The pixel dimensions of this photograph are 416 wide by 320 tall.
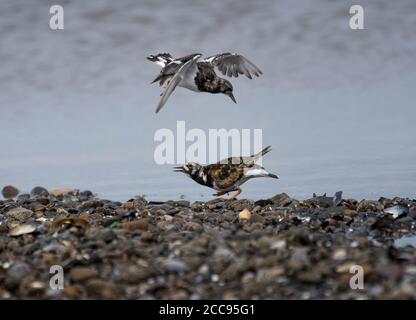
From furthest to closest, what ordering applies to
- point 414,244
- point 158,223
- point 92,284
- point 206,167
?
point 206,167 → point 158,223 → point 414,244 → point 92,284

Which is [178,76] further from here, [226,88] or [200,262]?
[200,262]

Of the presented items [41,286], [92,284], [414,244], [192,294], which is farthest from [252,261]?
[414,244]

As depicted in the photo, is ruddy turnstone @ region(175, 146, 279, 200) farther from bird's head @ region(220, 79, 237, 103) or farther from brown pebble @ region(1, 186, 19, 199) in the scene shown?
brown pebble @ region(1, 186, 19, 199)

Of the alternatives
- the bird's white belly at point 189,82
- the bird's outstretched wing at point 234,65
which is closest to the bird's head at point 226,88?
the bird's outstretched wing at point 234,65

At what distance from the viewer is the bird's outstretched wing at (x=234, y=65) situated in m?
11.6

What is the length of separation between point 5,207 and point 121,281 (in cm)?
575

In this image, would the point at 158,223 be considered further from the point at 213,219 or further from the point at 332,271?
the point at 332,271

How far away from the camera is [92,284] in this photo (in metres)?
5.89

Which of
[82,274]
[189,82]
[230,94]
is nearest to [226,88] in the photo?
[230,94]

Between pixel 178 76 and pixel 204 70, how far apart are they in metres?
1.58

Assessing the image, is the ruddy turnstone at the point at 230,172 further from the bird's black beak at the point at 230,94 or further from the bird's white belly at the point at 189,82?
the bird's black beak at the point at 230,94

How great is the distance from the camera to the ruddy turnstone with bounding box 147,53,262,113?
1003 cm

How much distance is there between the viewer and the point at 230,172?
34.2 ft
